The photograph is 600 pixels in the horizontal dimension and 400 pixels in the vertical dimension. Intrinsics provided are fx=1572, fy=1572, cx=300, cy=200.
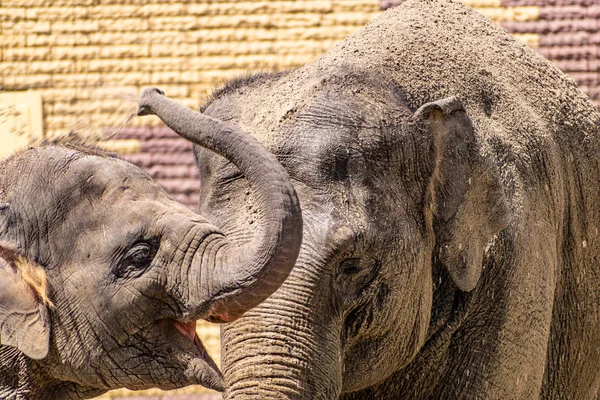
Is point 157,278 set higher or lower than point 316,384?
higher

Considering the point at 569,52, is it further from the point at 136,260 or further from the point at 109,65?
the point at 136,260

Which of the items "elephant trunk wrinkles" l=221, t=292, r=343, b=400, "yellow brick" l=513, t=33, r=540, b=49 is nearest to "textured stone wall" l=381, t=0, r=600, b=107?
"yellow brick" l=513, t=33, r=540, b=49

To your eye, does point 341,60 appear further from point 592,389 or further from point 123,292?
point 592,389

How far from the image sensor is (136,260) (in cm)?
382

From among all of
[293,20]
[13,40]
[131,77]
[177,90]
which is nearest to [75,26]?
[13,40]

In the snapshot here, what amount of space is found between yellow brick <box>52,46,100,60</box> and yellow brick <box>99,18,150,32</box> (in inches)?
5.6

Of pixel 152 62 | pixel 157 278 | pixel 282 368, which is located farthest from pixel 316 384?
pixel 152 62

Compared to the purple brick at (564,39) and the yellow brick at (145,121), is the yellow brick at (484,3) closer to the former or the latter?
the purple brick at (564,39)

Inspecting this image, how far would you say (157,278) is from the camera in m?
3.83

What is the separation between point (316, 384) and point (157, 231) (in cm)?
83

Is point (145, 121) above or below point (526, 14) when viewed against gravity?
below

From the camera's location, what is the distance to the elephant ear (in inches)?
192

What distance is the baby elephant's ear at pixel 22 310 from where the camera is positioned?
3.82 meters

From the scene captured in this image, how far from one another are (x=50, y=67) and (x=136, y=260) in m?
5.66
